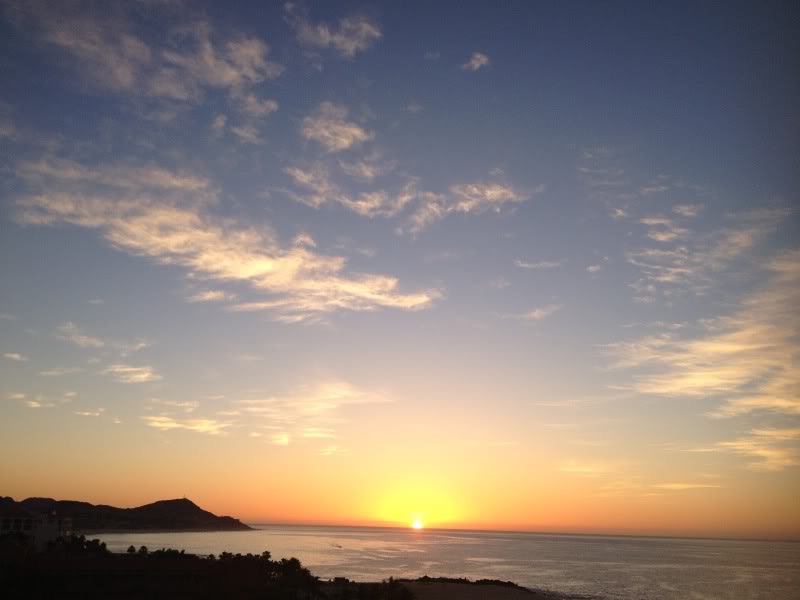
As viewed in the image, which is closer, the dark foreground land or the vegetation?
the vegetation

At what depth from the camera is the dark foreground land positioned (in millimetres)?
43719

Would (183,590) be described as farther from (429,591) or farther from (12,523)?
(12,523)

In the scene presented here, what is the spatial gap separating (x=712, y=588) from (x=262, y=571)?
70484 mm

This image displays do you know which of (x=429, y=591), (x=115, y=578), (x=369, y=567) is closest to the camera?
(x=115, y=578)

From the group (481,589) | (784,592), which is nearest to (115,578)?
(481,589)

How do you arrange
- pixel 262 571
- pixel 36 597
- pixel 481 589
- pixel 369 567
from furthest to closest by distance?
pixel 369 567
pixel 481 589
pixel 262 571
pixel 36 597

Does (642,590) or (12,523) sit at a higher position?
(12,523)

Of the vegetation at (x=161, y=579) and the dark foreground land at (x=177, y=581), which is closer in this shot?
the vegetation at (x=161, y=579)

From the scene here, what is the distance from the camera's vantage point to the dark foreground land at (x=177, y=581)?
43.7 meters

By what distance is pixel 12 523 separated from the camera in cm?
9444

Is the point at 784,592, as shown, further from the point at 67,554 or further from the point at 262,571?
the point at 67,554

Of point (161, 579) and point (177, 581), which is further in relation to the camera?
point (161, 579)

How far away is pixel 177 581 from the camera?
5081 cm

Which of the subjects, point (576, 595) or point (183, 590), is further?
point (576, 595)
